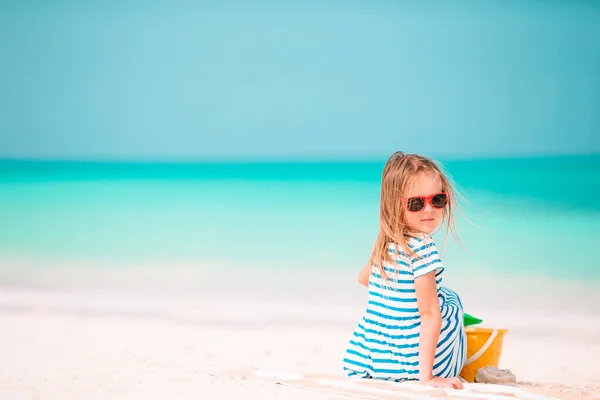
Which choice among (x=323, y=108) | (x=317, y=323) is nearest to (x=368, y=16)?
(x=323, y=108)

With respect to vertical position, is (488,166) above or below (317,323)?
above

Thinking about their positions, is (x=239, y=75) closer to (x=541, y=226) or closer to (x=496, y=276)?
(x=541, y=226)

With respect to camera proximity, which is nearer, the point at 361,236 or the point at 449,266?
the point at 449,266

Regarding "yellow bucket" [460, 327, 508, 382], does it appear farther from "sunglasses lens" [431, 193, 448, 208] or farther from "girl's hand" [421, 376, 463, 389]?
"sunglasses lens" [431, 193, 448, 208]

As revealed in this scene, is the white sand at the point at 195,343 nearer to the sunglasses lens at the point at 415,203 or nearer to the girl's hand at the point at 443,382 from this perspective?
the girl's hand at the point at 443,382

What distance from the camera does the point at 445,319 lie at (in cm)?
243

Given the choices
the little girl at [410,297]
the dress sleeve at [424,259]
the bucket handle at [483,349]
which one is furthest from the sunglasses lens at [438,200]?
the bucket handle at [483,349]

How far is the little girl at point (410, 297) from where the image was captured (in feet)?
7.72

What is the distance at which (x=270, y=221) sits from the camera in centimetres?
767

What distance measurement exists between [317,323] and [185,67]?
17.2 meters

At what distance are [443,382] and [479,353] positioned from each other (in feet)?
1.05

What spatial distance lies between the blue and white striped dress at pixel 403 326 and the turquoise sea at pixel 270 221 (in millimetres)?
283

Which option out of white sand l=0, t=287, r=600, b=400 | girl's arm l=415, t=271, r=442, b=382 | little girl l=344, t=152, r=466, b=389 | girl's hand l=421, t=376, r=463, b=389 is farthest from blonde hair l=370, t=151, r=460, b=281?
white sand l=0, t=287, r=600, b=400

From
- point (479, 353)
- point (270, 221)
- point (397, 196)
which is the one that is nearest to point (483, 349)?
point (479, 353)
